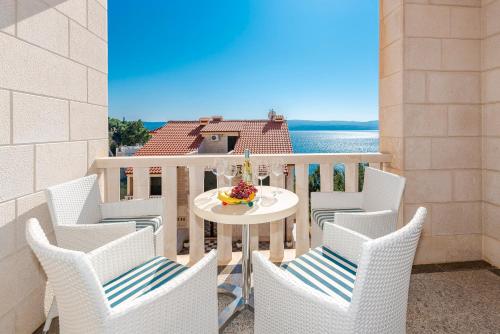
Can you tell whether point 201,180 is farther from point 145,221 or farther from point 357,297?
point 357,297

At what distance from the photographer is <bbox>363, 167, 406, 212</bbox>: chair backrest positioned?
1.90 metres

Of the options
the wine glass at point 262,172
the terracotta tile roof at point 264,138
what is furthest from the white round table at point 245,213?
the terracotta tile roof at point 264,138

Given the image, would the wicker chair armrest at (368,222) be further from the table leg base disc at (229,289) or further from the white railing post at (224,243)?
the white railing post at (224,243)

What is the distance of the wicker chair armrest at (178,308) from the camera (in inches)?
35.0

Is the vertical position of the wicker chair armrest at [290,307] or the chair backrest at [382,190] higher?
the chair backrest at [382,190]

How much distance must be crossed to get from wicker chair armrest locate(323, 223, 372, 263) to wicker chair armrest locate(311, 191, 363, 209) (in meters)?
0.76

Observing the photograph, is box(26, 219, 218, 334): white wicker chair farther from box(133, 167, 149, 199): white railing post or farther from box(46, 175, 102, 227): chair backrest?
box(133, 167, 149, 199): white railing post

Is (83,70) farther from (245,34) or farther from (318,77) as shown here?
(318,77)

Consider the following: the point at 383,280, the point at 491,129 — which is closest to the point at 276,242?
the point at 383,280

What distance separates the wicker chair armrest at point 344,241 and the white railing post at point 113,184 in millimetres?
1821

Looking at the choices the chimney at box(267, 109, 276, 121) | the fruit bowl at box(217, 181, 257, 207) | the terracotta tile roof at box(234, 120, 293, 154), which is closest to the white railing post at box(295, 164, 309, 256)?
the fruit bowl at box(217, 181, 257, 207)

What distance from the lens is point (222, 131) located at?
41.4 feet

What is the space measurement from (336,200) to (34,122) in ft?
6.86

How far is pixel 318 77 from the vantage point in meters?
27.4
